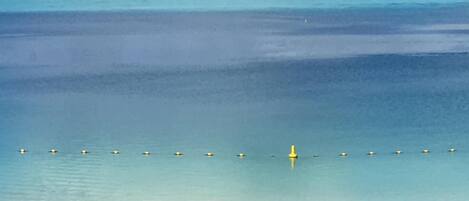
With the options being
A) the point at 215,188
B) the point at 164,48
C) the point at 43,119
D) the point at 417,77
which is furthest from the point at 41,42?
the point at 215,188

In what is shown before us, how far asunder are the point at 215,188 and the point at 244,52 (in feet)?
53.0

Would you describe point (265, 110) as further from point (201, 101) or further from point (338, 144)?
point (338, 144)

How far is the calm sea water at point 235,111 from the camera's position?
1449cm

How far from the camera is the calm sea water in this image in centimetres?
1449

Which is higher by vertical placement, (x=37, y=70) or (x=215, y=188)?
(x=37, y=70)

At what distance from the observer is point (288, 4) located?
54.7 m

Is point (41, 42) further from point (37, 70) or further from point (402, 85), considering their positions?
point (402, 85)

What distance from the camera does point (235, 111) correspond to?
66.4 ft

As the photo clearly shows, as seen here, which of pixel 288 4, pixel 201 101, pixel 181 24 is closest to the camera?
pixel 201 101

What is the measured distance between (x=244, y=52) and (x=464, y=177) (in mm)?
15685

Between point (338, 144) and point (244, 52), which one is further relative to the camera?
point (244, 52)

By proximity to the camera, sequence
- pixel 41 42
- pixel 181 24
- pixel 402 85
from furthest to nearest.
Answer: pixel 181 24 < pixel 41 42 < pixel 402 85

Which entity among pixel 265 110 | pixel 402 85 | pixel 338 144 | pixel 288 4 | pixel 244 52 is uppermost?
pixel 288 4

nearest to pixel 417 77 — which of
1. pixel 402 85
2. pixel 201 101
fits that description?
pixel 402 85
